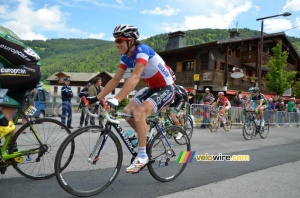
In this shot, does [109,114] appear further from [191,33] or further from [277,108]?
[191,33]

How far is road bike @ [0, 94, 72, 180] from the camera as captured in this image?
356cm

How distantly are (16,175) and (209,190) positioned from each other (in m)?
2.69

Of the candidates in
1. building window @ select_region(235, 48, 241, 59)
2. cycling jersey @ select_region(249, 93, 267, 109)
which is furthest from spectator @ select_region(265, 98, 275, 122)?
building window @ select_region(235, 48, 241, 59)

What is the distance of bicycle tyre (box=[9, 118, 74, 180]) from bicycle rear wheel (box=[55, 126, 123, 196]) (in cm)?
20

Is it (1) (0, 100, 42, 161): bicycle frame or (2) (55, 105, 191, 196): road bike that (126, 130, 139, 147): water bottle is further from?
(1) (0, 100, 42, 161): bicycle frame

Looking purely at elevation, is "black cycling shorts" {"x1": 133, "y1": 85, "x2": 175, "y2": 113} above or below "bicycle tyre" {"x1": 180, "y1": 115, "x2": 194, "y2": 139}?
above

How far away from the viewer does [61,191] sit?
138 inches

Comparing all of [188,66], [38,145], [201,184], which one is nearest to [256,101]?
[201,184]

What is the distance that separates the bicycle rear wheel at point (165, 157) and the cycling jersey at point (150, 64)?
0.71m

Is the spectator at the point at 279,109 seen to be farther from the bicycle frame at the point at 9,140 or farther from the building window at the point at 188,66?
the bicycle frame at the point at 9,140

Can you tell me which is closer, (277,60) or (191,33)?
(277,60)

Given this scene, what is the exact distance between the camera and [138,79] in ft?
11.9

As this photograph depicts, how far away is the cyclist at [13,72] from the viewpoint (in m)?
3.45

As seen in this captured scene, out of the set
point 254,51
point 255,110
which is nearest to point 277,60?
point 254,51
